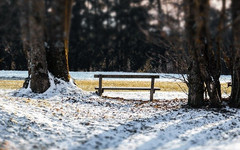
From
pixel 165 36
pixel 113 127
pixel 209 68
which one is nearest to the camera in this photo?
pixel 165 36

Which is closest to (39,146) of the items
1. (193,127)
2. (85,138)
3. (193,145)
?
(85,138)

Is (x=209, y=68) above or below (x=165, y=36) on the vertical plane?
below

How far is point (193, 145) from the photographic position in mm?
4281

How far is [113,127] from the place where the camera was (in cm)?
555

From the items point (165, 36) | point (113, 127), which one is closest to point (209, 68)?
point (165, 36)

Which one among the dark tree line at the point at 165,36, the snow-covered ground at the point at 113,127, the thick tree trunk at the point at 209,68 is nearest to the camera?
the dark tree line at the point at 165,36

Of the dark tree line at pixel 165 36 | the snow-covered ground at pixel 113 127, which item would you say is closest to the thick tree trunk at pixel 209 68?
the dark tree line at pixel 165 36

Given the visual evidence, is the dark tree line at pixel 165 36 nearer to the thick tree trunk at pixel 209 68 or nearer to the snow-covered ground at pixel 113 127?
the thick tree trunk at pixel 209 68

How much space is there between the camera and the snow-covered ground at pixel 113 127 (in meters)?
4.30

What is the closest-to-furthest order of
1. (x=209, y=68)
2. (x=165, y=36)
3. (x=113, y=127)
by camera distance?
1. (x=165, y=36)
2. (x=113, y=127)
3. (x=209, y=68)

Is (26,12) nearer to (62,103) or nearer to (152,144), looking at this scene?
(152,144)

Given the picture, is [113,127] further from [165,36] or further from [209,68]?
[209,68]

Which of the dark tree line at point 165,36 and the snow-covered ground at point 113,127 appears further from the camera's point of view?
the snow-covered ground at point 113,127

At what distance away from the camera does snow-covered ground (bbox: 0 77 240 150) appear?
169 inches
